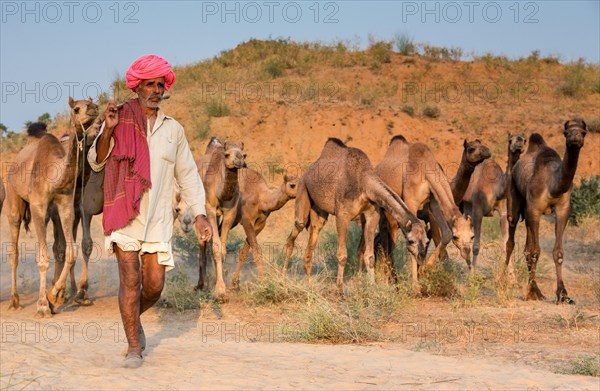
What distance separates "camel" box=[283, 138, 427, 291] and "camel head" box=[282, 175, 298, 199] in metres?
0.51

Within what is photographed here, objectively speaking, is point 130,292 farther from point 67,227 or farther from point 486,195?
point 486,195

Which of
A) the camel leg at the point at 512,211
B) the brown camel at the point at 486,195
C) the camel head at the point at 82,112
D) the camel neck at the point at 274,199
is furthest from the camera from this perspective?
the brown camel at the point at 486,195

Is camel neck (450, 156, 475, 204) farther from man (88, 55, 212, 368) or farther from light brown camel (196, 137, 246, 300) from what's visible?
man (88, 55, 212, 368)

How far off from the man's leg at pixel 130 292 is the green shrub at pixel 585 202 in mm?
15943

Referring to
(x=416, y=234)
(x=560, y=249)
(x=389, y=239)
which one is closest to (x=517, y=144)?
(x=560, y=249)

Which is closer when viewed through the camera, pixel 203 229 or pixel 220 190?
pixel 203 229

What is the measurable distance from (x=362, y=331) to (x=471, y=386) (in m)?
2.64

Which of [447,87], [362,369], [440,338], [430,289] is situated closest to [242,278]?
[430,289]

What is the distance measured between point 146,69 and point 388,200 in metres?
5.42

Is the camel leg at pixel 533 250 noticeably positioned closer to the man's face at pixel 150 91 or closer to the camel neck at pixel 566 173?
the camel neck at pixel 566 173

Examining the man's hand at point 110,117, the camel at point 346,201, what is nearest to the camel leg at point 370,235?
the camel at point 346,201

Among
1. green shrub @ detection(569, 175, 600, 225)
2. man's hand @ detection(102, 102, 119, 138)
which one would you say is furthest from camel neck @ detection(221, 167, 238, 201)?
green shrub @ detection(569, 175, 600, 225)

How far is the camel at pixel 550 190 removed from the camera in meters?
11.6

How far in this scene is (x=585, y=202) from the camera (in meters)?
20.4
